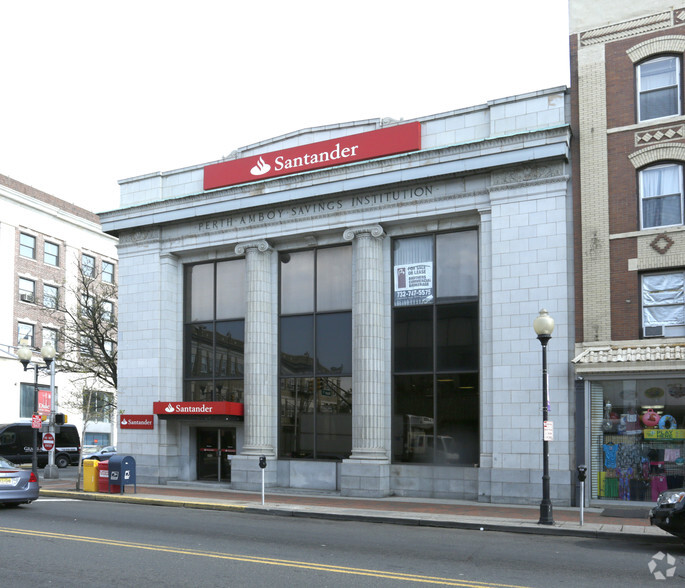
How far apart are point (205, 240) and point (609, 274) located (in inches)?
558

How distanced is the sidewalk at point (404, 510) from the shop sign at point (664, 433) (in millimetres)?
1828

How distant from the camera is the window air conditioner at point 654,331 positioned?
1970cm

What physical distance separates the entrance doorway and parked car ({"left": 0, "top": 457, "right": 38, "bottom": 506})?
860 cm

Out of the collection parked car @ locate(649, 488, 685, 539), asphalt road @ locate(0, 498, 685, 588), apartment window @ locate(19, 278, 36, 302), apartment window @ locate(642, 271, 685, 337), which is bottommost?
asphalt road @ locate(0, 498, 685, 588)

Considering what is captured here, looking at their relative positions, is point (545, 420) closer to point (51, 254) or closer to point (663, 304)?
point (663, 304)

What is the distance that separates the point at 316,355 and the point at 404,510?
7.31 m

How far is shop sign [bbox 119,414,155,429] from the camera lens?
89.8 ft

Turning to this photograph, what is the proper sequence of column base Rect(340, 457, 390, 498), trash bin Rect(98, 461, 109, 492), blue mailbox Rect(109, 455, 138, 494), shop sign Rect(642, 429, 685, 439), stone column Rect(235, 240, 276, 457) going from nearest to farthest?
1. shop sign Rect(642, 429, 685, 439)
2. column base Rect(340, 457, 390, 498)
3. blue mailbox Rect(109, 455, 138, 494)
4. trash bin Rect(98, 461, 109, 492)
5. stone column Rect(235, 240, 276, 457)

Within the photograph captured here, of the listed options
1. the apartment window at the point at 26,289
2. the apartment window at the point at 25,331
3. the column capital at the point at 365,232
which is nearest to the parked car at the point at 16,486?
the column capital at the point at 365,232

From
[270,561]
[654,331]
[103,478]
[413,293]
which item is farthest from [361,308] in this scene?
[270,561]

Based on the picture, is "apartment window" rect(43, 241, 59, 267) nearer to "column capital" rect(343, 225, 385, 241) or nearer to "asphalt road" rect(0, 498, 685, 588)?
"column capital" rect(343, 225, 385, 241)

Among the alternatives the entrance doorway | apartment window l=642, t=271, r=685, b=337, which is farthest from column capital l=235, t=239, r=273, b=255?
apartment window l=642, t=271, r=685, b=337

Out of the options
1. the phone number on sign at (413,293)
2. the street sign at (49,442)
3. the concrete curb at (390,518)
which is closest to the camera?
the concrete curb at (390,518)

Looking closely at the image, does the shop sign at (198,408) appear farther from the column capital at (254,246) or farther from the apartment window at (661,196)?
the apartment window at (661,196)
